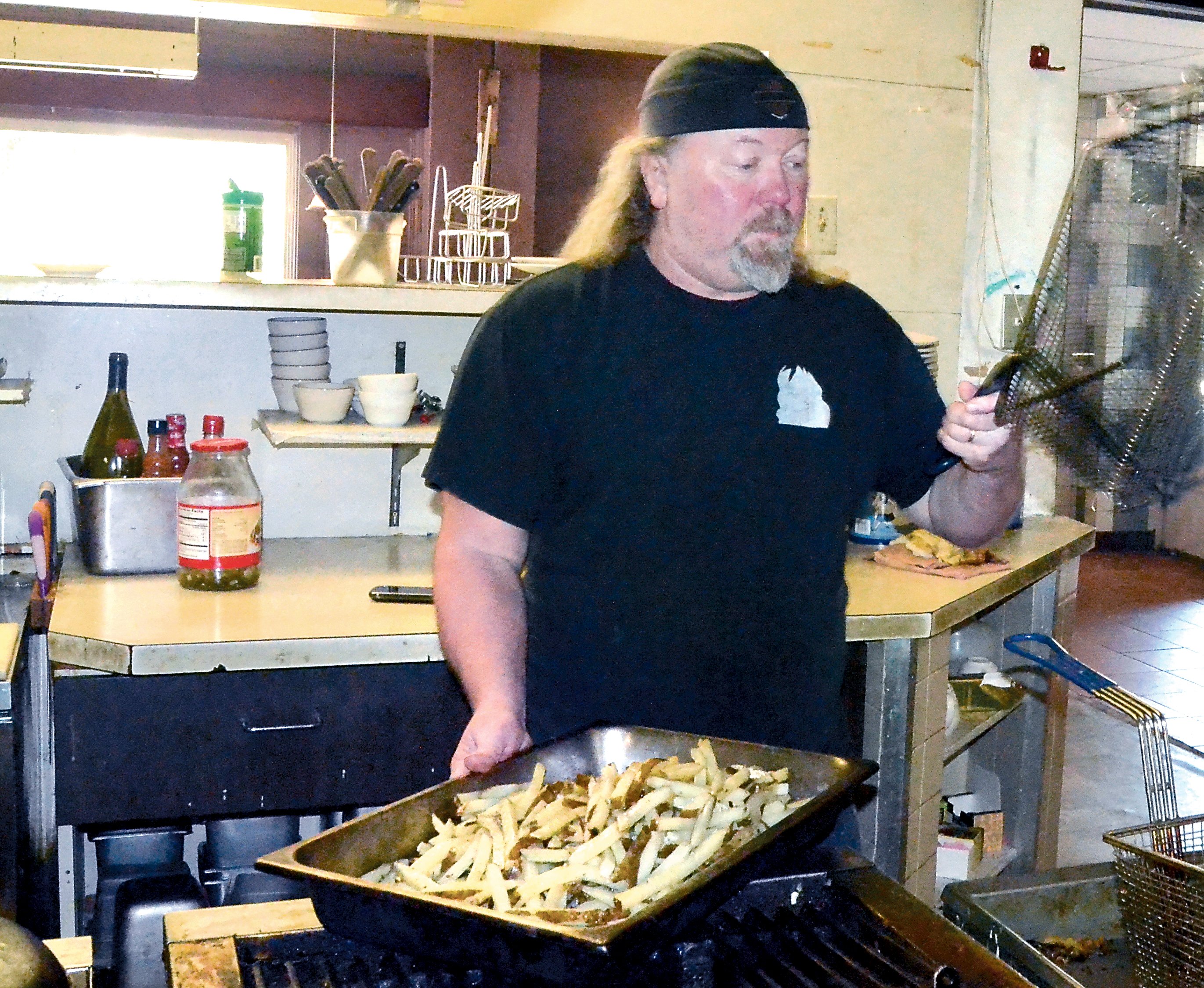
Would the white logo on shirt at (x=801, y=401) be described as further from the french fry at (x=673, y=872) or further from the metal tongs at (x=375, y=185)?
the metal tongs at (x=375, y=185)

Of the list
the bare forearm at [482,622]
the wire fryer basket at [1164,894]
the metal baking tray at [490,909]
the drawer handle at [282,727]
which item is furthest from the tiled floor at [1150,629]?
the metal baking tray at [490,909]

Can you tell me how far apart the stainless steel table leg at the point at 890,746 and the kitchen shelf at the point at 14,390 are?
1.75 metres

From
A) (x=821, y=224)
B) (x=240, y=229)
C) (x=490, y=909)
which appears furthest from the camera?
(x=821, y=224)

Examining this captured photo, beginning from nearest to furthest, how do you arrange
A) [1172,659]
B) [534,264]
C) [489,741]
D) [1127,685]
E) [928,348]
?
[489,741]
[534,264]
[928,348]
[1127,685]
[1172,659]

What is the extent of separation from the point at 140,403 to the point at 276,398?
296 millimetres

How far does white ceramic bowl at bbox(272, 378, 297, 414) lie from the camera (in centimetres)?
291

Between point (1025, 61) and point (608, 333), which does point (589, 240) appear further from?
point (1025, 61)

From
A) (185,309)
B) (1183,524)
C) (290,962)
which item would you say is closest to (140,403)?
(185,309)

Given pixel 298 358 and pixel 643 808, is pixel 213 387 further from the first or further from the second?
pixel 643 808

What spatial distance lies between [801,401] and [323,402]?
1.35 metres

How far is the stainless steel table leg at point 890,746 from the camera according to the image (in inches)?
102

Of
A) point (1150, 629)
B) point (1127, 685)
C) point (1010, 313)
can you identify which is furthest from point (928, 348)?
point (1150, 629)

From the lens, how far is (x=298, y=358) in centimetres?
290

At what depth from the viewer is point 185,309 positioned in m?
2.98
